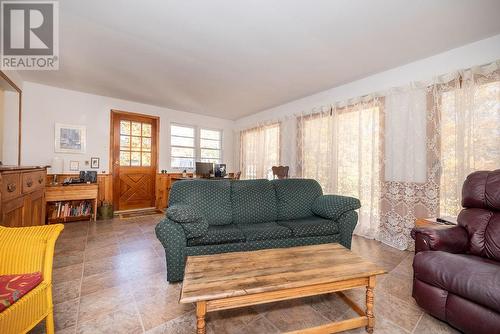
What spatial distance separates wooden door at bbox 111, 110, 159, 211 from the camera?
187 inches

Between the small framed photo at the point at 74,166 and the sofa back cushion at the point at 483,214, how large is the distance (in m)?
5.83

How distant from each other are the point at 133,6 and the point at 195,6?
0.56 metres

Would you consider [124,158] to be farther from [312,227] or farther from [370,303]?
[370,303]

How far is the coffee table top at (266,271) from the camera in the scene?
1.16m

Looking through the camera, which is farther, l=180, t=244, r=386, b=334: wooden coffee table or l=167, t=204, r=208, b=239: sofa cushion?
l=167, t=204, r=208, b=239: sofa cushion

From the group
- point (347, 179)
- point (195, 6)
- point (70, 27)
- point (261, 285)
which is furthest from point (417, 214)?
point (70, 27)

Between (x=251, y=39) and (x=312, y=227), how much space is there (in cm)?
221

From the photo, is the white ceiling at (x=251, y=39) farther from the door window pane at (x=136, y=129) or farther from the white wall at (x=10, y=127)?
the door window pane at (x=136, y=129)

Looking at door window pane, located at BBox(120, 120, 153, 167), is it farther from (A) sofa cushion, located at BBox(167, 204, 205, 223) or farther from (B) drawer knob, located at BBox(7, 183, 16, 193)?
(A) sofa cushion, located at BBox(167, 204, 205, 223)

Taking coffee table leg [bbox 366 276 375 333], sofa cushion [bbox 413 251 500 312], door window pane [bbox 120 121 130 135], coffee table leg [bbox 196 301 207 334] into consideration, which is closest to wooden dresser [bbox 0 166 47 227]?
coffee table leg [bbox 196 301 207 334]

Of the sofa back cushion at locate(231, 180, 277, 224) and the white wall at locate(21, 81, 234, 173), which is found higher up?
the white wall at locate(21, 81, 234, 173)

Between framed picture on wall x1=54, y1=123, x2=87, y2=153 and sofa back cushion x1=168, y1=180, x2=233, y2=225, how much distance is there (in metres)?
3.21

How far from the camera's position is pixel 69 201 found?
13.5 ft

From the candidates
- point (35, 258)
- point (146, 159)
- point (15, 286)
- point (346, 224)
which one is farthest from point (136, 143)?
point (346, 224)
